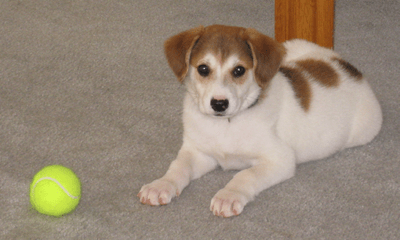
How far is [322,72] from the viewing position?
10.9 feet

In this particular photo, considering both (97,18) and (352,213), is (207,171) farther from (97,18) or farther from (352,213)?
(97,18)

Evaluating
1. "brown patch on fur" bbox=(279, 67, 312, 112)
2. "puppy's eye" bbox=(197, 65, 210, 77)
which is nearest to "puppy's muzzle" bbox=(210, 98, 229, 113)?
"puppy's eye" bbox=(197, 65, 210, 77)

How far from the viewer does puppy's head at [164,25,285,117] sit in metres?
2.77

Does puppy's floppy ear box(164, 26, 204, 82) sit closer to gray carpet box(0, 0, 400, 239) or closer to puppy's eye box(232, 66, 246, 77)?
puppy's eye box(232, 66, 246, 77)

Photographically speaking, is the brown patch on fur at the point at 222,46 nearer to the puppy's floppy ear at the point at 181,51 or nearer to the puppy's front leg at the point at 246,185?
the puppy's floppy ear at the point at 181,51

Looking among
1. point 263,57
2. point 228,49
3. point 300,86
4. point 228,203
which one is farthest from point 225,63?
point 228,203

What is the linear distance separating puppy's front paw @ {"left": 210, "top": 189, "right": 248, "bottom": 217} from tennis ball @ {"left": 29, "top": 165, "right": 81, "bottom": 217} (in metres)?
0.67

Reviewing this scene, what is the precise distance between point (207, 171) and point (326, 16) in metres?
1.82

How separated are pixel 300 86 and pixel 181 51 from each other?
2.51ft

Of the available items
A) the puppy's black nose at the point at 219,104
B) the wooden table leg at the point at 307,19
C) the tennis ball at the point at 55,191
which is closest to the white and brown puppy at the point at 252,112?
the puppy's black nose at the point at 219,104

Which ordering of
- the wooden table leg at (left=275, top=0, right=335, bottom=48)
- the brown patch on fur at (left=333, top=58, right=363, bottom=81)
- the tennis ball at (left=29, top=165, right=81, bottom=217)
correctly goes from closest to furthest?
the tennis ball at (left=29, top=165, right=81, bottom=217) < the brown patch on fur at (left=333, top=58, right=363, bottom=81) < the wooden table leg at (left=275, top=0, right=335, bottom=48)

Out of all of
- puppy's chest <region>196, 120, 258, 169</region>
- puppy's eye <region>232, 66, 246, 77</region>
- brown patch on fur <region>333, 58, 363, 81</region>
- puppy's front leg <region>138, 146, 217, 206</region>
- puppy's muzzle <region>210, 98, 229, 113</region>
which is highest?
puppy's eye <region>232, 66, 246, 77</region>

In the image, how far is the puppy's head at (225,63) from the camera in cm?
277

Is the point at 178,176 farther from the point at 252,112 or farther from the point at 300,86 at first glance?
the point at 300,86
